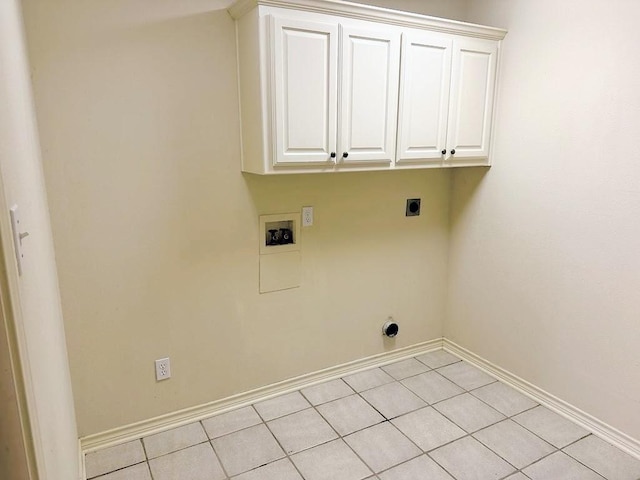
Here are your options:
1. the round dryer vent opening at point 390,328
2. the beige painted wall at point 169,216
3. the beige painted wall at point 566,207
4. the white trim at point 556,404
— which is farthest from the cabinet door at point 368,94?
the white trim at point 556,404

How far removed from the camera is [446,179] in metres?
2.97

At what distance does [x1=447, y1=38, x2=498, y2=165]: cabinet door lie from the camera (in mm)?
2432

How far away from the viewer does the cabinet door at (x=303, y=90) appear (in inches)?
77.8

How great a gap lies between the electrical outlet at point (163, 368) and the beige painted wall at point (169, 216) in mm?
31

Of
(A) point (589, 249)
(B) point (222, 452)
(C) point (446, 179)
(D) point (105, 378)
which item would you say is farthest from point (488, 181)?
(D) point (105, 378)

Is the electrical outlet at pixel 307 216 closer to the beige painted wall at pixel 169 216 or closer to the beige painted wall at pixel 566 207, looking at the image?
the beige painted wall at pixel 169 216

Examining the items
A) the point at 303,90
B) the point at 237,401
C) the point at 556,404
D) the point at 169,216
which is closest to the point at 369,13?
the point at 303,90

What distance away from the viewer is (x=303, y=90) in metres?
2.05

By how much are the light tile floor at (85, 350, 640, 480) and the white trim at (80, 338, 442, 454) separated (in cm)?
4

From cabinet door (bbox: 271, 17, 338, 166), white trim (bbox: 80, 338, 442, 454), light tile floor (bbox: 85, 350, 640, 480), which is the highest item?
cabinet door (bbox: 271, 17, 338, 166)

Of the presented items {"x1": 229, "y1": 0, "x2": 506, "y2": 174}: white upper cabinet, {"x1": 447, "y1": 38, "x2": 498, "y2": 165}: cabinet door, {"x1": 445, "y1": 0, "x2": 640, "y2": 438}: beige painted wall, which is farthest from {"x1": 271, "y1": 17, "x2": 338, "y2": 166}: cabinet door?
{"x1": 445, "y1": 0, "x2": 640, "y2": 438}: beige painted wall

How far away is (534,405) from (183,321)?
201 centimetres

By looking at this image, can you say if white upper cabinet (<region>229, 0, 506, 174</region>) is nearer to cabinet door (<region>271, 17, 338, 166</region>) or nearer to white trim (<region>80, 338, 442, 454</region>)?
cabinet door (<region>271, 17, 338, 166</region>)

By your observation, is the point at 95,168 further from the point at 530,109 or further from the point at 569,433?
the point at 569,433
